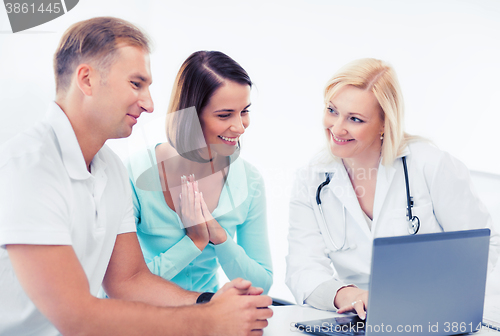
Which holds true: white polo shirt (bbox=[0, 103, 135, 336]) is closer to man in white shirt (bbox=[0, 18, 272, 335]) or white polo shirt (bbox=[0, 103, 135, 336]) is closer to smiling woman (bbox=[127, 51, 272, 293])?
man in white shirt (bbox=[0, 18, 272, 335])

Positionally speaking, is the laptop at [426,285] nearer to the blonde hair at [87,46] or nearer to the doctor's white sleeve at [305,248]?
the doctor's white sleeve at [305,248]

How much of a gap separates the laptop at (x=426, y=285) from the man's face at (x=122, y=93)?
691 mm

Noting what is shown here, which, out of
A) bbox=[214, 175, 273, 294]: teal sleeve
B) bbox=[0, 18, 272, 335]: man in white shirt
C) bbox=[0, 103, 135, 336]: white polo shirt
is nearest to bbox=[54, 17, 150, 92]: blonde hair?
bbox=[0, 18, 272, 335]: man in white shirt

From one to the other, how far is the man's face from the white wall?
0.39 metres

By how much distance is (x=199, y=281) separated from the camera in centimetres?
163

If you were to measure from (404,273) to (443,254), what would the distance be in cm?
10

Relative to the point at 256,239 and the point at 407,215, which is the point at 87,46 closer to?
the point at 256,239

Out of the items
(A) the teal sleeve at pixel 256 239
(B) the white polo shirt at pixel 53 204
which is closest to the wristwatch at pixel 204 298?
(B) the white polo shirt at pixel 53 204

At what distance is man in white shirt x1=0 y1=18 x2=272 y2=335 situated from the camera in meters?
0.86

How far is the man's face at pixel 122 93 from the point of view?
1.08m

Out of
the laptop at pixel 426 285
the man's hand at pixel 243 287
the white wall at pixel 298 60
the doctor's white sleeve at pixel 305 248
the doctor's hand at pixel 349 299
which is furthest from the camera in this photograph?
the white wall at pixel 298 60

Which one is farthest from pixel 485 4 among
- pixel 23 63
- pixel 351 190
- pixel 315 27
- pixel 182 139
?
pixel 23 63

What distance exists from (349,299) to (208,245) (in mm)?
573

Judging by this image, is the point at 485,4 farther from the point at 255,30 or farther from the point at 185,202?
the point at 185,202
